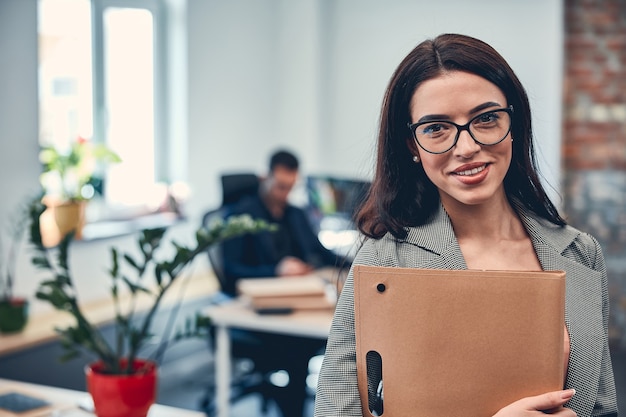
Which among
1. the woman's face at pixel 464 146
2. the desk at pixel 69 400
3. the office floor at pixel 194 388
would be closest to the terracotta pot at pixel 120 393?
the desk at pixel 69 400

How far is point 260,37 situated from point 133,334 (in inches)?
156

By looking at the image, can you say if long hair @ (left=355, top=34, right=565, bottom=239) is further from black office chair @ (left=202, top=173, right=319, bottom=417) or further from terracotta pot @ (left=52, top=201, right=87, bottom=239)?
terracotta pot @ (left=52, top=201, right=87, bottom=239)

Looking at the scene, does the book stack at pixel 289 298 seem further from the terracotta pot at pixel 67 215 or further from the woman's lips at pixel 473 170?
the woman's lips at pixel 473 170

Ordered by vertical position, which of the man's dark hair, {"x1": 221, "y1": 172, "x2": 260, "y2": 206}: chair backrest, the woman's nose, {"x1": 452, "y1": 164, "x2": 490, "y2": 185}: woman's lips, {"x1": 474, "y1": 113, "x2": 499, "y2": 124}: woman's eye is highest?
{"x1": 474, "y1": 113, "x2": 499, "y2": 124}: woman's eye

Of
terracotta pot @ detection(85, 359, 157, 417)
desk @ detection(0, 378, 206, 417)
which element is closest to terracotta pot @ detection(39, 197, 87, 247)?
desk @ detection(0, 378, 206, 417)

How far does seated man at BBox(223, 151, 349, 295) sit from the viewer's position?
372 cm

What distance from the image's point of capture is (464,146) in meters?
1.18

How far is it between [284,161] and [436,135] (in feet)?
9.26

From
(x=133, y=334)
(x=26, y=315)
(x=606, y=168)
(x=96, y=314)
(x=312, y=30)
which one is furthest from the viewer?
(x=312, y=30)

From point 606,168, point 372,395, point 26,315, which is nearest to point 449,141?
point 372,395

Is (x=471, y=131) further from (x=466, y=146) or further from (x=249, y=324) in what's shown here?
(x=249, y=324)

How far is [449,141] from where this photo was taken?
3.93ft

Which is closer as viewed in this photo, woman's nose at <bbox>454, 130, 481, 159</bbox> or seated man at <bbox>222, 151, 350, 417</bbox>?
woman's nose at <bbox>454, 130, 481, 159</bbox>

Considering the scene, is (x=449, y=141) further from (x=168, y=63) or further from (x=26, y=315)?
(x=168, y=63)
